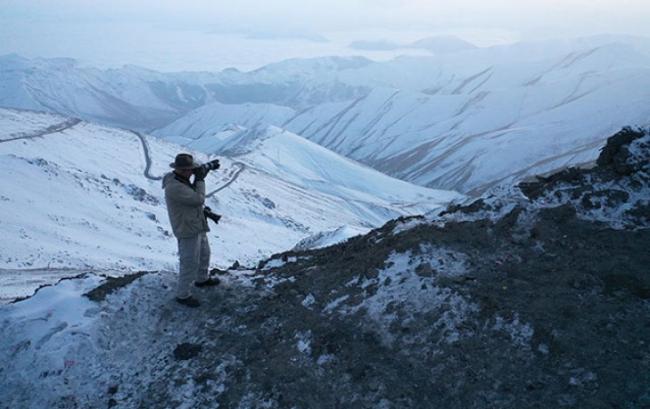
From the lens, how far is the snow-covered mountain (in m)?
31.6

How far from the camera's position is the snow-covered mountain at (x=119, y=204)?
1243 inches

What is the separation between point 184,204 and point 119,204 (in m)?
40.7

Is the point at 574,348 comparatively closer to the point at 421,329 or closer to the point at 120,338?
the point at 421,329

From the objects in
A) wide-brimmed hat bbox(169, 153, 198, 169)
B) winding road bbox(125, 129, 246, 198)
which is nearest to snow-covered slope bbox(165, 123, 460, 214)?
winding road bbox(125, 129, 246, 198)

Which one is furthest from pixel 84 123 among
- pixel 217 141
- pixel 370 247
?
pixel 217 141

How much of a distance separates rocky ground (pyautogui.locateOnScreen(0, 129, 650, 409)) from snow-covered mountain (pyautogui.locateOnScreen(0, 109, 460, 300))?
1976 centimetres

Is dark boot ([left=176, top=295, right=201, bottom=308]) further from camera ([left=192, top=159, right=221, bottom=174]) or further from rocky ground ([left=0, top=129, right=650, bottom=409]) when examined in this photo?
camera ([left=192, top=159, right=221, bottom=174])

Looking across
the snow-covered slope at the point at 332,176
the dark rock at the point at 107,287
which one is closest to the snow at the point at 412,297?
the dark rock at the point at 107,287

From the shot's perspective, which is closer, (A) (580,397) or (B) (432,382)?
(A) (580,397)

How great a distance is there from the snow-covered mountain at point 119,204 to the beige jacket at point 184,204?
19.9 m

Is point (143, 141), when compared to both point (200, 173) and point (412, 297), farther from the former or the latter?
point (412, 297)

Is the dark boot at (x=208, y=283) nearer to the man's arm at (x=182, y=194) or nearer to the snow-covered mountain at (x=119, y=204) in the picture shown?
the man's arm at (x=182, y=194)

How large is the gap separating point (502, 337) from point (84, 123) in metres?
94.4

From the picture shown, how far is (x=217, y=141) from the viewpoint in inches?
7589
